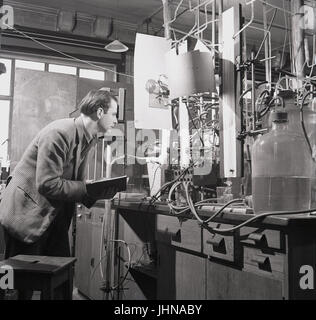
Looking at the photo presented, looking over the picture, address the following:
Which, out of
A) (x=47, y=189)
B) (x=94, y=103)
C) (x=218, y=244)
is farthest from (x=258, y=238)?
(x=94, y=103)

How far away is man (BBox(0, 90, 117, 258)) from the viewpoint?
1952 millimetres

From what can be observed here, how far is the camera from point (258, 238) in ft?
3.89

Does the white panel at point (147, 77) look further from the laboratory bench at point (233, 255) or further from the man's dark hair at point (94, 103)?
the laboratory bench at point (233, 255)

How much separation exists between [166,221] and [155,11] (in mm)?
4329

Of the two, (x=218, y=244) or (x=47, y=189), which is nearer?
(x=218, y=244)

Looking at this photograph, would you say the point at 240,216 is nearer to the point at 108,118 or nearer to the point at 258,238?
the point at 258,238

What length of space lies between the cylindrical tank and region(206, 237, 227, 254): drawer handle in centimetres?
17

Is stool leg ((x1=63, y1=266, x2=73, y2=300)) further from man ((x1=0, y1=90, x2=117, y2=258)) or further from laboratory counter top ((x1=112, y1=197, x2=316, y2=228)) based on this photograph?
laboratory counter top ((x1=112, y1=197, x2=316, y2=228))

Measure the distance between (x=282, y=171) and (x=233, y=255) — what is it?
323 millimetres

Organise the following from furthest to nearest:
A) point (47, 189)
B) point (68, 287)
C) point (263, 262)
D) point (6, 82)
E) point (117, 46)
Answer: point (6, 82) → point (117, 46) → point (47, 189) → point (68, 287) → point (263, 262)

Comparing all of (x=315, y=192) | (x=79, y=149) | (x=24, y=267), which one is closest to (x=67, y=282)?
(x=24, y=267)

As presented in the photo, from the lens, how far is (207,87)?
167cm

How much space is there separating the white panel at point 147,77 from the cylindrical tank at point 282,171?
881mm

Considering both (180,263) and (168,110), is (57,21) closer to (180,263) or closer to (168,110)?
(168,110)
